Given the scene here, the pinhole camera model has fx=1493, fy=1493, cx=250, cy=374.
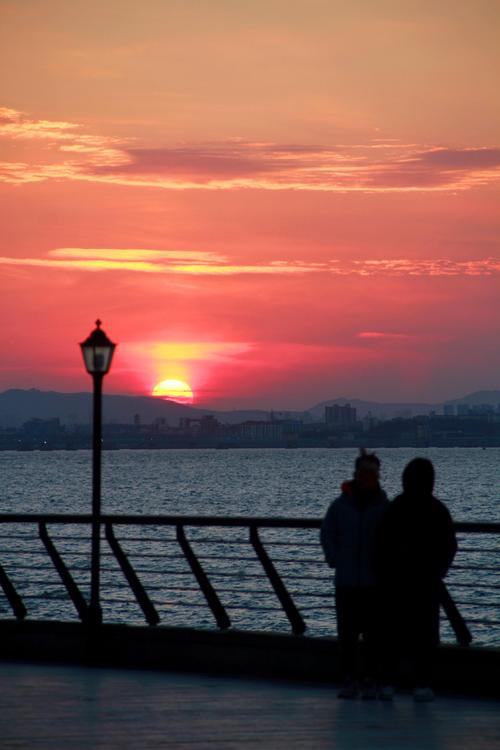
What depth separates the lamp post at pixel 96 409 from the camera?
1349 centimetres

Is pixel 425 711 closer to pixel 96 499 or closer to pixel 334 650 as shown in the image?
pixel 334 650

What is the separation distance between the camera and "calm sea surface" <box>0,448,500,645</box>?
2277 cm

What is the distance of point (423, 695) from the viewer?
1082cm

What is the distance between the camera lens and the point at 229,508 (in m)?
102

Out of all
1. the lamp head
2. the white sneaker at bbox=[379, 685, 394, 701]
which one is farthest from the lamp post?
the white sneaker at bbox=[379, 685, 394, 701]

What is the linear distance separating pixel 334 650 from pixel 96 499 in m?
2.93

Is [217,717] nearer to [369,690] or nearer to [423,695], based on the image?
[369,690]

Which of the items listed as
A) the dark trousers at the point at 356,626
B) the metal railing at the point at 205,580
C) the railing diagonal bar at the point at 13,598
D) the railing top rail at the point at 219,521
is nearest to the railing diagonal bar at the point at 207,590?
the metal railing at the point at 205,580

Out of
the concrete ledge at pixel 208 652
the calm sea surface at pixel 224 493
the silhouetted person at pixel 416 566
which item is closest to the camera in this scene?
the silhouetted person at pixel 416 566

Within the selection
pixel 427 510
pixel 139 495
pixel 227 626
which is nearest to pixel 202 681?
pixel 227 626

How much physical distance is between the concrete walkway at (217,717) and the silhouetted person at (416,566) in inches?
15.8

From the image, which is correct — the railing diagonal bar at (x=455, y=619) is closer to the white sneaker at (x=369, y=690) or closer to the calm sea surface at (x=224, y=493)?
the white sneaker at (x=369, y=690)

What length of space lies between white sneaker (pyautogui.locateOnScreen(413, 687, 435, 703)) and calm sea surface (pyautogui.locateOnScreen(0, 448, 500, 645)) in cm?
125

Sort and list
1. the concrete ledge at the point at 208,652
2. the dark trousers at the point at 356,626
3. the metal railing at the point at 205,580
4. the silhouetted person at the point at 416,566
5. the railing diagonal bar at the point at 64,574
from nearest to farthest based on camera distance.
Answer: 1. the silhouetted person at the point at 416,566
2. the dark trousers at the point at 356,626
3. the concrete ledge at the point at 208,652
4. the metal railing at the point at 205,580
5. the railing diagonal bar at the point at 64,574
